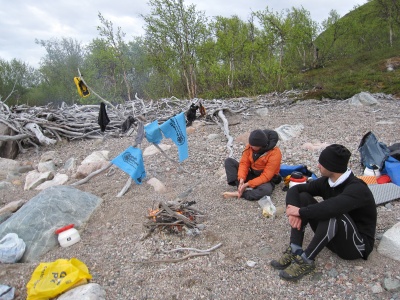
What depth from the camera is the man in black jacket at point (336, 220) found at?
2.48 m

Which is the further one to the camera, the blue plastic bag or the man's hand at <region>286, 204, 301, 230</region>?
the blue plastic bag

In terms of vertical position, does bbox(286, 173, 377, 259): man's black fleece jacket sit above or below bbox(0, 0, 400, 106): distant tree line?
below

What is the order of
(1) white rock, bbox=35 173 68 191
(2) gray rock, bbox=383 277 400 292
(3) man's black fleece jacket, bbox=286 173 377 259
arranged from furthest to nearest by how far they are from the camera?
(1) white rock, bbox=35 173 68 191 < (3) man's black fleece jacket, bbox=286 173 377 259 < (2) gray rock, bbox=383 277 400 292

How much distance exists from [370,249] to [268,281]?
0.89m

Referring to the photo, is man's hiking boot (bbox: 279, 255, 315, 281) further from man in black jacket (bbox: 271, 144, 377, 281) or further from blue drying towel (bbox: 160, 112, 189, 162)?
blue drying towel (bbox: 160, 112, 189, 162)

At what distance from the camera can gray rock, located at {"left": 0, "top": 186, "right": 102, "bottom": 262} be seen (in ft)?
11.3

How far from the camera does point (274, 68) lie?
534 inches

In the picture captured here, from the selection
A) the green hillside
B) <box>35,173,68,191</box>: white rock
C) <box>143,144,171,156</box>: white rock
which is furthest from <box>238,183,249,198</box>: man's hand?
the green hillside

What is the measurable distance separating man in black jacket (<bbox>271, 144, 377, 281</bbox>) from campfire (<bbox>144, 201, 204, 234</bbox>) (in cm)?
104

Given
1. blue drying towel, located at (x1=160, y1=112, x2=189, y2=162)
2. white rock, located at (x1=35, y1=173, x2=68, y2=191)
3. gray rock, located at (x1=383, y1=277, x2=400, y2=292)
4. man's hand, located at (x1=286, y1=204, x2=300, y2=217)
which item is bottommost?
gray rock, located at (x1=383, y1=277, x2=400, y2=292)

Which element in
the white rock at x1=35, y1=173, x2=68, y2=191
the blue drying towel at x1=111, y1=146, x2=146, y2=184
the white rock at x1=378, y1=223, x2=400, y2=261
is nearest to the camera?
the white rock at x1=378, y1=223, x2=400, y2=261

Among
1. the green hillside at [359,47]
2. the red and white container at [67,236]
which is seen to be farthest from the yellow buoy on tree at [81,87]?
the green hillside at [359,47]

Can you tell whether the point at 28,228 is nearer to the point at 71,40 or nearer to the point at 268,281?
the point at 268,281

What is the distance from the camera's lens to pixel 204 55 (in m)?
15.6
